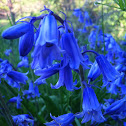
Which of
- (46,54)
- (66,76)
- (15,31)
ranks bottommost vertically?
(66,76)

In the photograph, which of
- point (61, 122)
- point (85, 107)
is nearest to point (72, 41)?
point (85, 107)

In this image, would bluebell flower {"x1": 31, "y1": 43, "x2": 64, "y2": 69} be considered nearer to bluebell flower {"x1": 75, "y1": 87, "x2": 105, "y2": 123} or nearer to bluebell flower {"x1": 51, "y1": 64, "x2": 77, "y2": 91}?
bluebell flower {"x1": 51, "y1": 64, "x2": 77, "y2": 91}

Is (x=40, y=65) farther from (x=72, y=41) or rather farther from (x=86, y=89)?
(x=86, y=89)

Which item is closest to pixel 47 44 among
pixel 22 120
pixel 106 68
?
pixel 106 68

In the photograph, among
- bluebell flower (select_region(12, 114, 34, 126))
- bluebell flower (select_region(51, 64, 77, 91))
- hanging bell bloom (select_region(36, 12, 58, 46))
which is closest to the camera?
hanging bell bloom (select_region(36, 12, 58, 46))

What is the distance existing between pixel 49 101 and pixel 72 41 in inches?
38.7

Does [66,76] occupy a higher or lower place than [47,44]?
lower

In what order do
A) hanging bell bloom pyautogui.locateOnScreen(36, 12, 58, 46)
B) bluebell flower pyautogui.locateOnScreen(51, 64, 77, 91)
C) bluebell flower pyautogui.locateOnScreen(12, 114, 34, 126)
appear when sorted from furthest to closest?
bluebell flower pyautogui.locateOnScreen(12, 114, 34, 126) → bluebell flower pyautogui.locateOnScreen(51, 64, 77, 91) → hanging bell bloom pyautogui.locateOnScreen(36, 12, 58, 46)

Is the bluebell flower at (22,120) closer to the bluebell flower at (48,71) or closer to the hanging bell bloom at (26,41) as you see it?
the bluebell flower at (48,71)

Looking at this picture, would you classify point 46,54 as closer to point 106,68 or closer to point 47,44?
point 47,44

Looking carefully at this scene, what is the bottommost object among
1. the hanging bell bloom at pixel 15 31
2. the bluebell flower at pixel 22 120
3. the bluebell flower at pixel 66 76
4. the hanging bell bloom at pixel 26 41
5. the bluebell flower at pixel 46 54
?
the bluebell flower at pixel 22 120

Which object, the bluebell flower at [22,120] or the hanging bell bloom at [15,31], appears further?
the bluebell flower at [22,120]

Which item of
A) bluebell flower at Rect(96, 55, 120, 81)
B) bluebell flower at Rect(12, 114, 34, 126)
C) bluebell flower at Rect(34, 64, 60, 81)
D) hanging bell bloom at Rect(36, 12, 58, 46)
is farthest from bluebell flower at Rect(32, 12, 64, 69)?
bluebell flower at Rect(12, 114, 34, 126)

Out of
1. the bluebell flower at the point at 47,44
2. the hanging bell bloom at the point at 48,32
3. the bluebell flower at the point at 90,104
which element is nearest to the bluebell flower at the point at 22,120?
the bluebell flower at the point at 90,104
